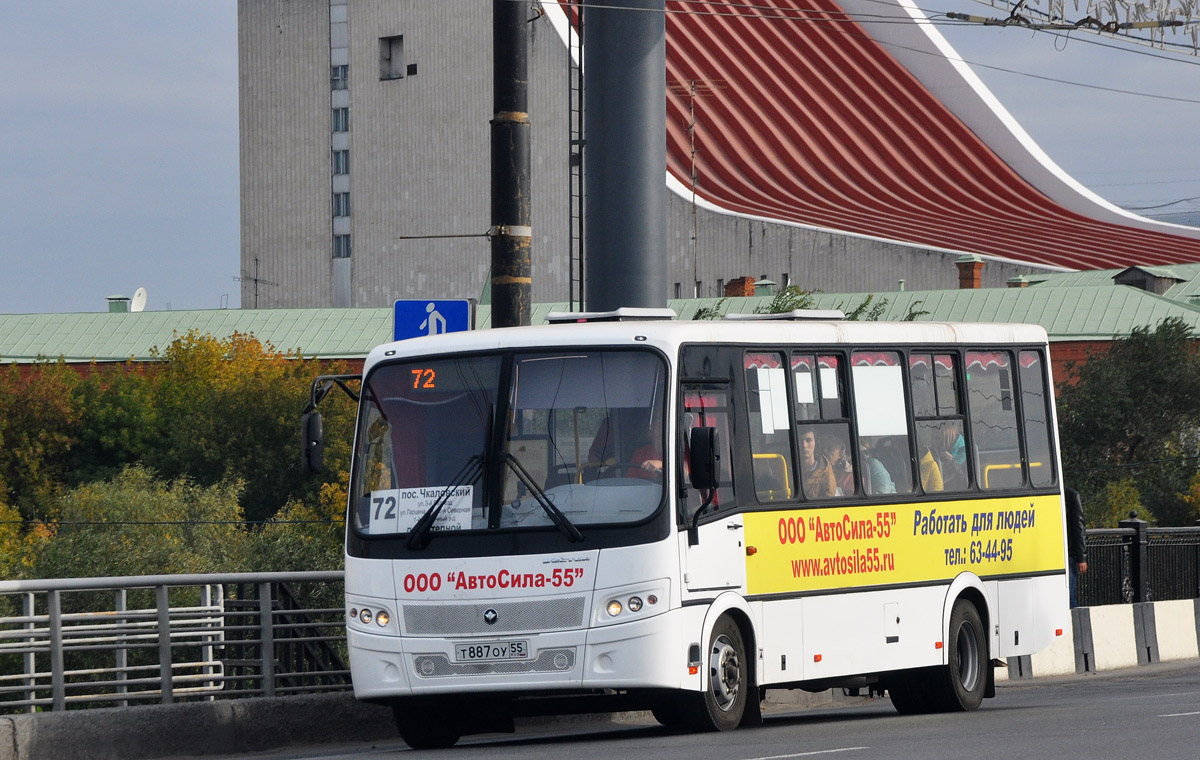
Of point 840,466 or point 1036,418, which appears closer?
point 840,466

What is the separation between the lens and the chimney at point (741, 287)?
80.6 m

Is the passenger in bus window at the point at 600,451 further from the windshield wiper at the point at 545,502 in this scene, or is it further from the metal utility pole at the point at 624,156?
the metal utility pole at the point at 624,156

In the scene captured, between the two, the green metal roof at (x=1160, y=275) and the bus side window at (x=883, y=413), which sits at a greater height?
the green metal roof at (x=1160, y=275)

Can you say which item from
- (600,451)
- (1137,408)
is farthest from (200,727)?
(1137,408)

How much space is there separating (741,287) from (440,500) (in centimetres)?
6874

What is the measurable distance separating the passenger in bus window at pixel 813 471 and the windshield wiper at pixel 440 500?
8.16 feet

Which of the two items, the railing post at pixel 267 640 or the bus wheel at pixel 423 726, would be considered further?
the railing post at pixel 267 640

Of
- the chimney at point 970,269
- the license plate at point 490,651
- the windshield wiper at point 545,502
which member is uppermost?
the chimney at point 970,269

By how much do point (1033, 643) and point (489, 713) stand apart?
5.46m

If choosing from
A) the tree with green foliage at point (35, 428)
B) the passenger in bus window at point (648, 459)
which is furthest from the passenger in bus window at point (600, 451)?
the tree with green foliage at point (35, 428)

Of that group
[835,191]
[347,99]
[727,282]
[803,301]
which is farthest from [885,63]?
[803,301]

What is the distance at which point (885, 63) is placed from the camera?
95.2 meters

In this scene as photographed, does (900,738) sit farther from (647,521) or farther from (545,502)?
(545,502)

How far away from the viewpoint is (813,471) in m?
14.0
